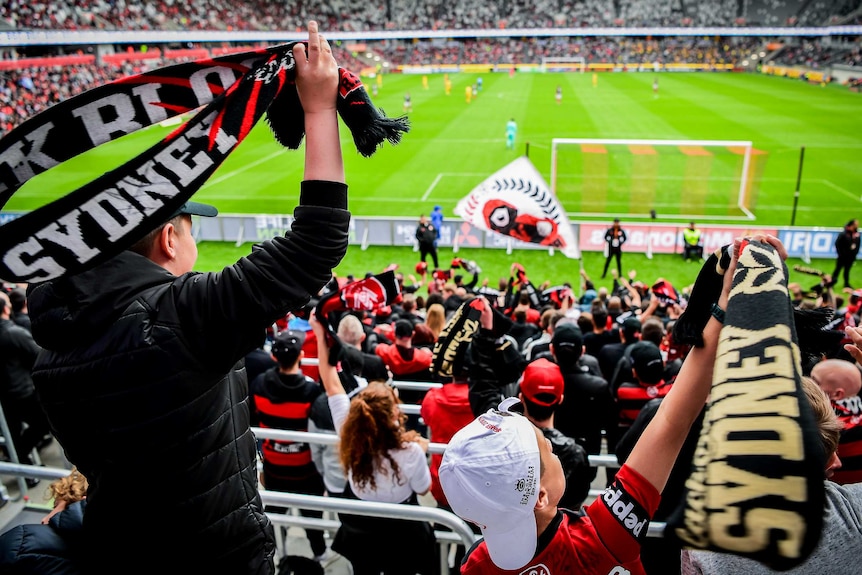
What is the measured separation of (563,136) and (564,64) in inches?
1436

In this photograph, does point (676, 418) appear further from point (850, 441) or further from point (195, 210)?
point (850, 441)

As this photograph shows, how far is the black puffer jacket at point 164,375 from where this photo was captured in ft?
5.27

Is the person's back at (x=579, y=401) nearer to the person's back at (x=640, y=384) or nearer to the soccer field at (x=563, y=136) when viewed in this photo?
the person's back at (x=640, y=384)

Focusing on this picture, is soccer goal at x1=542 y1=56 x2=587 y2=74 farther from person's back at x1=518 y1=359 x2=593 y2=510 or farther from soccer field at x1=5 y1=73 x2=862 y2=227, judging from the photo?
person's back at x1=518 y1=359 x2=593 y2=510

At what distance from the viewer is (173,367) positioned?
1.61 metres

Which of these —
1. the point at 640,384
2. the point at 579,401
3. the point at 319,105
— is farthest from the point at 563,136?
the point at 319,105

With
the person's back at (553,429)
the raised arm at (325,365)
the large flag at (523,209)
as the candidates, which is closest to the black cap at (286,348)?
the raised arm at (325,365)

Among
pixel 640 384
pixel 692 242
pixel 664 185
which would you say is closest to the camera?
pixel 640 384

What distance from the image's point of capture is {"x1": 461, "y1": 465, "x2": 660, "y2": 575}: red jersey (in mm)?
1819

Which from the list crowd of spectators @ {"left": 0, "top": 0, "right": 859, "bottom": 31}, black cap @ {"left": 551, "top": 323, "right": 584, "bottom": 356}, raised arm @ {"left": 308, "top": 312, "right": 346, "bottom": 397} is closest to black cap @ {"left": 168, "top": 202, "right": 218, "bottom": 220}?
raised arm @ {"left": 308, "top": 312, "right": 346, "bottom": 397}

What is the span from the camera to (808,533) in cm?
86

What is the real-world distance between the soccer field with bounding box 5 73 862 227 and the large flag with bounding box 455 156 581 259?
21.1 feet

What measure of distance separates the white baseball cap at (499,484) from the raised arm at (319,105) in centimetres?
81

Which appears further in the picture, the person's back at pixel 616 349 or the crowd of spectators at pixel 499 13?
the crowd of spectators at pixel 499 13
